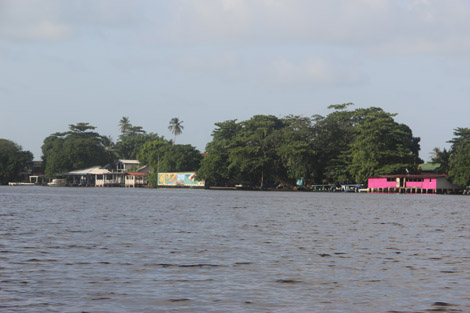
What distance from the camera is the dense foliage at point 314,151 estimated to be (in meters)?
113

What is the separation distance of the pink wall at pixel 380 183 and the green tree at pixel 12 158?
349 ft

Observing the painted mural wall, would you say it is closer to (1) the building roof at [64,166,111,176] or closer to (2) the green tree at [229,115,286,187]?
(2) the green tree at [229,115,286,187]

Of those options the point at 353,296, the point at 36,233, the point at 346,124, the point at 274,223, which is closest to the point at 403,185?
the point at 346,124

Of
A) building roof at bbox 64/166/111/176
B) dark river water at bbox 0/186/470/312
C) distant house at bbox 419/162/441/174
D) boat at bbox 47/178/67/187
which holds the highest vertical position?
distant house at bbox 419/162/441/174

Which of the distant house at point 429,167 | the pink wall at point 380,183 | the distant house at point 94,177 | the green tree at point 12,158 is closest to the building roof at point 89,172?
the distant house at point 94,177

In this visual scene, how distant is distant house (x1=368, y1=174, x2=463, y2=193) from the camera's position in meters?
114

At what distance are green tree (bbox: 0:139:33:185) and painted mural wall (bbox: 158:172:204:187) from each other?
47673mm

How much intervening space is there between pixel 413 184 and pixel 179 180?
5874cm

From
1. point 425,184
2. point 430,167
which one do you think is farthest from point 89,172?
point 425,184

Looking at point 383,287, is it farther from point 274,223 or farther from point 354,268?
point 274,223

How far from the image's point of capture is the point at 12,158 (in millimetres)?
175125

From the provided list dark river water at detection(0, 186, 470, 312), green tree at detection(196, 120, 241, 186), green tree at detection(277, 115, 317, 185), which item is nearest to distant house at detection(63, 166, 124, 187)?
green tree at detection(196, 120, 241, 186)

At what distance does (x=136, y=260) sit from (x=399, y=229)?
1732cm

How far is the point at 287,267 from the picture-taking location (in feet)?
55.4
